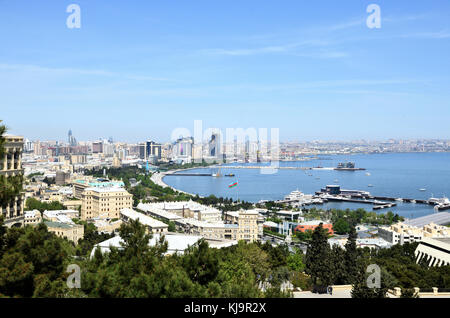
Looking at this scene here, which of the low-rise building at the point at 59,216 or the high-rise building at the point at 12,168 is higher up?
the high-rise building at the point at 12,168

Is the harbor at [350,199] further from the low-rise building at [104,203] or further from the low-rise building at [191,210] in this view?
the low-rise building at [104,203]

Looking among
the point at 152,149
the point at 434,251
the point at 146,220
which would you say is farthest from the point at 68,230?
the point at 152,149

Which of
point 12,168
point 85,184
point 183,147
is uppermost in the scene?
point 12,168

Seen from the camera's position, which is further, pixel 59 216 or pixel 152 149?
pixel 152 149

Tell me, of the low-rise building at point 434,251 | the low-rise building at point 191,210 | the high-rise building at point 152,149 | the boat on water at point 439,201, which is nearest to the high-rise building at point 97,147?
the high-rise building at point 152,149

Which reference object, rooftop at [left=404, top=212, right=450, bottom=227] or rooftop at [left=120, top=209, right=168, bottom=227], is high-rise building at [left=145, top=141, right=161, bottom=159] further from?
rooftop at [left=404, top=212, right=450, bottom=227]

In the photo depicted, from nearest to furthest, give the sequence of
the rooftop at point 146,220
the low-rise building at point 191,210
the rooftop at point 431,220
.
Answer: the rooftop at point 146,220, the rooftop at point 431,220, the low-rise building at point 191,210

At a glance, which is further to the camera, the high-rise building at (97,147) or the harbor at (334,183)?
the high-rise building at (97,147)

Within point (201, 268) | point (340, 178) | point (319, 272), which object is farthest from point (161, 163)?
point (201, 268)

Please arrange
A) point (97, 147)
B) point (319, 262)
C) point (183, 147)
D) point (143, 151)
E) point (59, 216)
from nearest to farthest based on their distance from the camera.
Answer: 1. point (319, 262)
2. point (59, 216)
3. point (183, 147)
4. point (143, 151)
5. point (97, 147)

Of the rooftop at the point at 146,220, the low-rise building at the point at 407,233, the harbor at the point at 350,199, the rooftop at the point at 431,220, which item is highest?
the rooftop at the point at 146,220

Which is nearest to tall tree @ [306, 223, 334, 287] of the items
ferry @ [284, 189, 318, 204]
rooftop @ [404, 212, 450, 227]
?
rooftop @ [404, 212, 450, 227]

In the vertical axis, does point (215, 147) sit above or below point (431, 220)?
above

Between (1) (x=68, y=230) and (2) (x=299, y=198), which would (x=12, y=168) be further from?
(2) (x=299, y=198)
